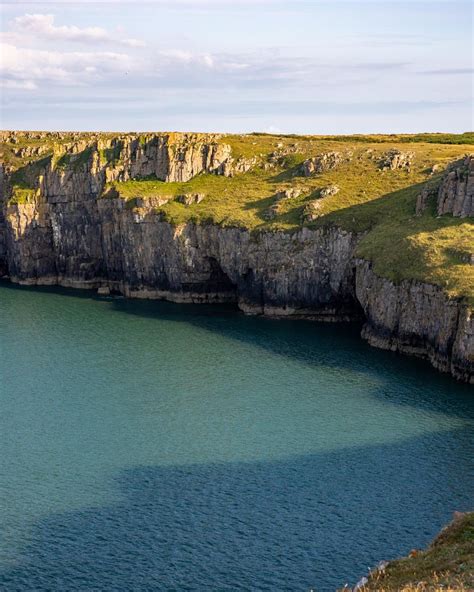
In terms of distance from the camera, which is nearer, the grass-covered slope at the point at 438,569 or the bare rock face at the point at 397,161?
the grass-covered slope at the point at 438,569

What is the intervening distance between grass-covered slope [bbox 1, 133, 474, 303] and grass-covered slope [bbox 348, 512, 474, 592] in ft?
185

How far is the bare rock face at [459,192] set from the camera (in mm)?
121625

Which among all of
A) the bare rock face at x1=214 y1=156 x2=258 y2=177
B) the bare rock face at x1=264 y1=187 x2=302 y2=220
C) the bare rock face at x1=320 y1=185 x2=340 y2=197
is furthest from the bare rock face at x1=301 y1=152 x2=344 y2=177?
the bare rock face at x1=214 y1=156 x2=258 y2=177

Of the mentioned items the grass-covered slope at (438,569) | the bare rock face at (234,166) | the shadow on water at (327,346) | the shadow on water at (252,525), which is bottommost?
the shadow on water at (252,525)

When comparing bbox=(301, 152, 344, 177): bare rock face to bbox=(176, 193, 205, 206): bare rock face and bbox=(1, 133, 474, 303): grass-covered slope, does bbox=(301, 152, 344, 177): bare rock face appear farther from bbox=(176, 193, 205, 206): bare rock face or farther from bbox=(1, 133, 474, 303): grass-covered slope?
bbox=(176, 193, 205, 206): bare rock face

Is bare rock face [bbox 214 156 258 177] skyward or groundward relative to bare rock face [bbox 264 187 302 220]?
skyward

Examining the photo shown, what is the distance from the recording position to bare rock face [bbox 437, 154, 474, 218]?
122 meters

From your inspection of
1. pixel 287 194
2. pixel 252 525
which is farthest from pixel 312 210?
pixel 252 525

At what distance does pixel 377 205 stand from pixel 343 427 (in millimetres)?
62875

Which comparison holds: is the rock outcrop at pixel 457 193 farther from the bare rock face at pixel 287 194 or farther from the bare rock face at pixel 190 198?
the bare rock face at pixel 190 198

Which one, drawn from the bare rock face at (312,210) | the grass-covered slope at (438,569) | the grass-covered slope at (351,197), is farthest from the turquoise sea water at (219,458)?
the bare rock face at (312,210)

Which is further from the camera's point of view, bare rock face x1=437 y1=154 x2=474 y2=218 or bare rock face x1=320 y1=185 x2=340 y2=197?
bare rock face x1=320 y1=185 x2=340 y2=197

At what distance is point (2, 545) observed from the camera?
5997cm

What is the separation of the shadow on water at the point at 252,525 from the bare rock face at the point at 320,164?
284 ft
